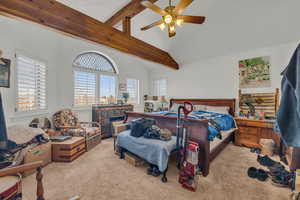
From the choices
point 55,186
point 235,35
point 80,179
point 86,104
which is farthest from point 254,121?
point 86,104

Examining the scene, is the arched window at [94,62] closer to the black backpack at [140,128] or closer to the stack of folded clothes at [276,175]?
the black backpack at [140,128]

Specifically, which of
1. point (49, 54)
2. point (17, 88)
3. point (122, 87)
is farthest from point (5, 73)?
point (122, 87)

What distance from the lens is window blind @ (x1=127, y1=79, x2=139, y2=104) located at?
533 centimetres

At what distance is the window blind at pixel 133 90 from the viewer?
5332 millimetres

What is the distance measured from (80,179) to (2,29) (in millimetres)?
2873

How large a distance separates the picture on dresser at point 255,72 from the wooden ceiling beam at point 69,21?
116 inches

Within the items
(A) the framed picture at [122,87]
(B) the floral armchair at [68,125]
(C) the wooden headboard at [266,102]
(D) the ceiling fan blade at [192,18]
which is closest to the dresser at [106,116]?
(B) the floral armchair at [68,125]

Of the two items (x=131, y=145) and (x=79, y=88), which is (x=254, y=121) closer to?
(x=131, y=145)

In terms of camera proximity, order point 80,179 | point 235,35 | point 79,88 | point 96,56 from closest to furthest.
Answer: point 80,179 < point 235,35 < point 79,88 < point 96,56

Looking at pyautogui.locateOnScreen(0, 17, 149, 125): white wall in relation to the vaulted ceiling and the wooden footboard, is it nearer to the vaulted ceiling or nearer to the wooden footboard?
the vaulted ceiling

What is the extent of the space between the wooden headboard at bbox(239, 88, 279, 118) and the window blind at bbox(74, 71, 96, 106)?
15.0ft

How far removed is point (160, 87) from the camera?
5.79m

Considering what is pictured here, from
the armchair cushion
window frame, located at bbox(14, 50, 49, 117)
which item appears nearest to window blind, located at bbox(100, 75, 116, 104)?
the armchair cushion

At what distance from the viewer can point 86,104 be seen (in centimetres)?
405
